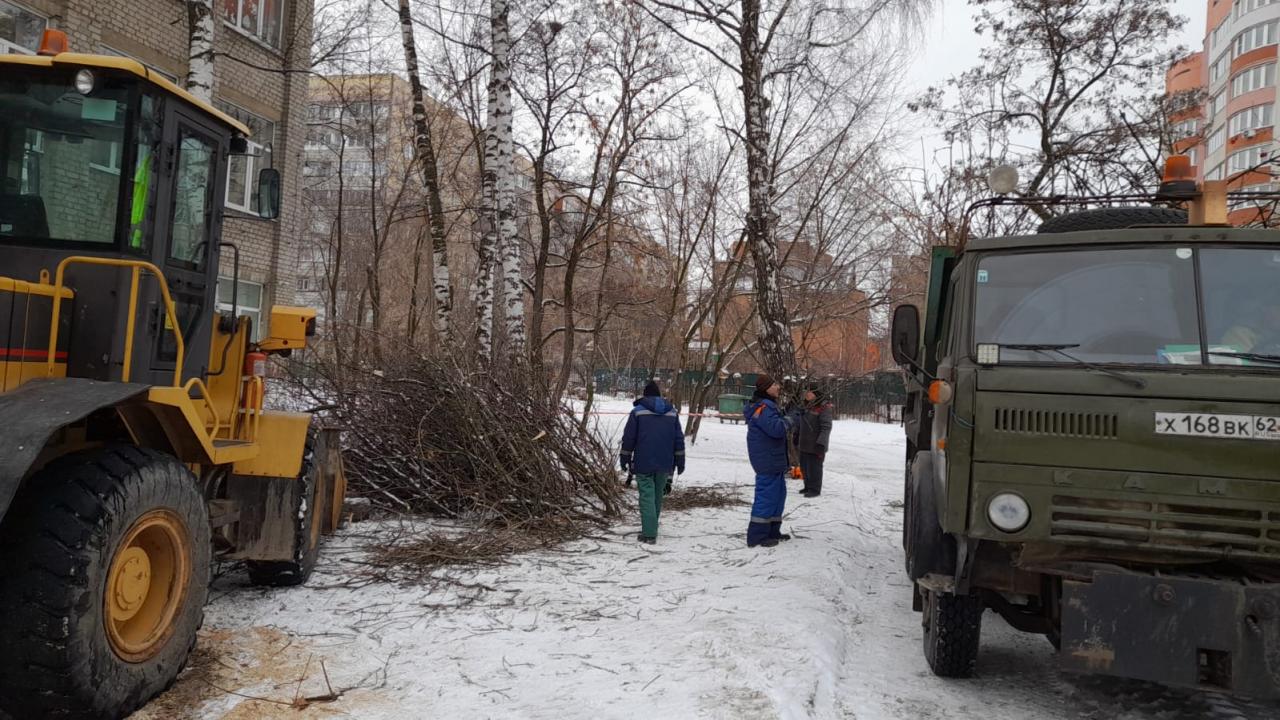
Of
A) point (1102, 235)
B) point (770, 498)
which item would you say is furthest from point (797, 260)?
point (1102, 235)

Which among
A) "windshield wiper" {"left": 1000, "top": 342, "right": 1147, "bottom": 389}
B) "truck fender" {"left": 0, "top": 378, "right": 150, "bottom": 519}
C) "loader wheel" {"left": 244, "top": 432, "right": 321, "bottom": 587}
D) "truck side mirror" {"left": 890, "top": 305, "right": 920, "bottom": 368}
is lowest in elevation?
"loader wheel" {"left": 244, "top": 432, "right": 321, "bottom": 587}

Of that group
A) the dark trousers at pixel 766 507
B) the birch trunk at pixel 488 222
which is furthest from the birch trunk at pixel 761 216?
the birch trunk at pixel 488 222

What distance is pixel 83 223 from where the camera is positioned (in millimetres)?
4309

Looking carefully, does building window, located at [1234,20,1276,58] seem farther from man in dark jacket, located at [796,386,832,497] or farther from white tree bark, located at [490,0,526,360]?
white tree bark, located at [490,0,526,360]

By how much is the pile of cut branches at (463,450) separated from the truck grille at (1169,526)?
4.99m

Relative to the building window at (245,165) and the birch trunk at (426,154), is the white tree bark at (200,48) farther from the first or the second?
the building window at (245,165)

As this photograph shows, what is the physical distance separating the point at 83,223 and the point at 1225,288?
5.75 m

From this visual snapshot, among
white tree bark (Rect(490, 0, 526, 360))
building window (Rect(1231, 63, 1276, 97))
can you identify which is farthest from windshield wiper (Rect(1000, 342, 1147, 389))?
building window (Rect(1231, 63, 1276, 97))

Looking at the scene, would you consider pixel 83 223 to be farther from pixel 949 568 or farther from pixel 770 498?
pixel 770 498

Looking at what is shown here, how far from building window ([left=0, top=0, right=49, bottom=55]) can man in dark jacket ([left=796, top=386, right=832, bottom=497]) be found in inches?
480

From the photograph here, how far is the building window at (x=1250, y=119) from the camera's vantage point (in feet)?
150

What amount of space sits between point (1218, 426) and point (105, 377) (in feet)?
17.2

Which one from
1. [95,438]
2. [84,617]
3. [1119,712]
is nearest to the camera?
[84,617]

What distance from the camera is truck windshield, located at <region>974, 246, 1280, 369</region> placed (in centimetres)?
427
